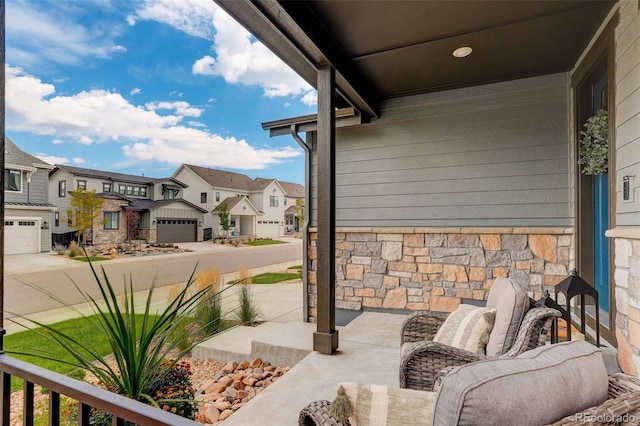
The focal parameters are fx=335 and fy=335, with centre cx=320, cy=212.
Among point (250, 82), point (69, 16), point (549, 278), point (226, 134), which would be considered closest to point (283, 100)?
point (250, 82)

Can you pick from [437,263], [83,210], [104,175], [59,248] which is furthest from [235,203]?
[437,263]

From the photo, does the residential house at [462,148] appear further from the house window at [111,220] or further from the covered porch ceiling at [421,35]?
the house window at [111,220]

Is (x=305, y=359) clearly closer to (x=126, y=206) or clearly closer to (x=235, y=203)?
(x=126, y=206)

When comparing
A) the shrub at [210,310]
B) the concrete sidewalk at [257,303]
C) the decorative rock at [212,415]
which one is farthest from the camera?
the concrete sidewalk at [257,303]

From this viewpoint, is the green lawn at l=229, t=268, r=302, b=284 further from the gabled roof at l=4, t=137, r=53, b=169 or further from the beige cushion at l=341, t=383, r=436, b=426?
the beige cushion at l=341, t=383, r=436, b=426

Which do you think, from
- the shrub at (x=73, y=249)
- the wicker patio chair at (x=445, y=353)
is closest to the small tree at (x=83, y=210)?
the shrub at (x=73, y=249)

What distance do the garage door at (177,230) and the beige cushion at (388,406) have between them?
8.57 meters

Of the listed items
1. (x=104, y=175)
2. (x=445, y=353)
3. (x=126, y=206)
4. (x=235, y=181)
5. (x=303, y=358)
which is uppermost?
(x=235, y=181)

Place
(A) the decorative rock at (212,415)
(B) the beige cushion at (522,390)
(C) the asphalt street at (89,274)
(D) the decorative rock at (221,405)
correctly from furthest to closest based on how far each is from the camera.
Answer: (C) the asphalt street at (89,274) < (D) the decorative rock at (221,405) < (A) the decorative rock at (212,415) < (B) the beige cushion at (522,390)

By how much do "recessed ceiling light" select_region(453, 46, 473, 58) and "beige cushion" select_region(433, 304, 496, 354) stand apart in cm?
241

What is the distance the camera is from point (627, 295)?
2.22 m

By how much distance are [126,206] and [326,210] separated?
693cm

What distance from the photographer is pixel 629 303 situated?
218 cm

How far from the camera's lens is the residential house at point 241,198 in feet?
36.1
